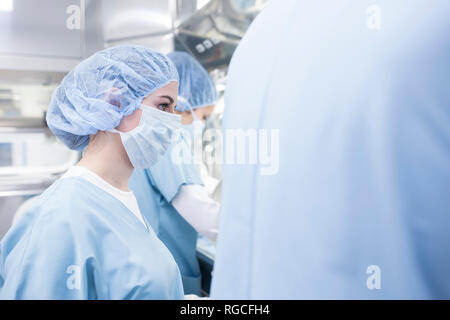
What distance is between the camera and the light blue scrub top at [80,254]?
2.50 feet

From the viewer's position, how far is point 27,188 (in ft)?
5.83

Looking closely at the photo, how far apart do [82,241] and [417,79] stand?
28.2 inches

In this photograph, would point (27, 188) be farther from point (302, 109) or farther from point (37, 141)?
point (302, 109)

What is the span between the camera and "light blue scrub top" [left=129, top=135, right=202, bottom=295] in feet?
4.94

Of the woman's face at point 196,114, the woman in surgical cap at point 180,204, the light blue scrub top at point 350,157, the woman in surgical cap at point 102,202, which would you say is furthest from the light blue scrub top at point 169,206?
the light blue scrub top at point 350,157

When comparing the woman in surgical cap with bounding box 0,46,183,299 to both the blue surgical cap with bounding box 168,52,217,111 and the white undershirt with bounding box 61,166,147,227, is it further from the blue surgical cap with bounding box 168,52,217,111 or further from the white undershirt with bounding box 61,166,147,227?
the blue surgical cap with bounding box 168,52,217,111

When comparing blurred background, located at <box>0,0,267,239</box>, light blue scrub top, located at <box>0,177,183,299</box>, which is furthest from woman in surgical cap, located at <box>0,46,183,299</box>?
blurred background, located at <box>0,0,267,239</box>

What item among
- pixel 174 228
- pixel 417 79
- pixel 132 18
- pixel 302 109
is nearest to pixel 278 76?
pixel 302 109

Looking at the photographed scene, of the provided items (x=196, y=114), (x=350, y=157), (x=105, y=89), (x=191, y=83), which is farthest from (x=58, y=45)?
(x=350, y=157)

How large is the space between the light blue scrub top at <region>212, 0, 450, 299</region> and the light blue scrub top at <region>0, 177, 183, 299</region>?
0.43 meters

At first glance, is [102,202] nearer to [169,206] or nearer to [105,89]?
[105,89]

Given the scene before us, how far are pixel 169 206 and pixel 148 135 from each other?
2.08ft

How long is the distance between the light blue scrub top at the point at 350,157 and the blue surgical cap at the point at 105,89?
574 millimetres

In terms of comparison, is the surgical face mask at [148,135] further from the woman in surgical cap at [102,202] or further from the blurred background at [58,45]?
the blurred background at [58,45]
